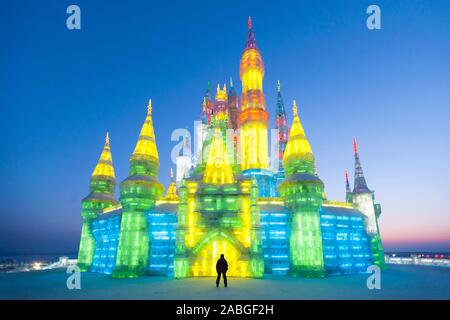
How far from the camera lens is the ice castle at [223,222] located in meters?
28.0

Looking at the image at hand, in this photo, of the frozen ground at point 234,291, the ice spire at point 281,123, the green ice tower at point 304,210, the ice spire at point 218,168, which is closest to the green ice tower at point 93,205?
the ice spire at point 218,168

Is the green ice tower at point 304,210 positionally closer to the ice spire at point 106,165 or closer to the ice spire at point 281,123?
the ice spire at point 106,165

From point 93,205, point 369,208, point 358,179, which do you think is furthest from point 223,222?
point 358,179

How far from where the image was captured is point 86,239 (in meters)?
40.5

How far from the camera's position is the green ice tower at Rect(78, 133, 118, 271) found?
4028 centimetres

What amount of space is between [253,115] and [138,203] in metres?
29.2

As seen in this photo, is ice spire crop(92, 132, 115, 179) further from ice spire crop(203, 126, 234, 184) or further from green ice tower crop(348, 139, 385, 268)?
green ice tower crop(348, 139, 385, 268)

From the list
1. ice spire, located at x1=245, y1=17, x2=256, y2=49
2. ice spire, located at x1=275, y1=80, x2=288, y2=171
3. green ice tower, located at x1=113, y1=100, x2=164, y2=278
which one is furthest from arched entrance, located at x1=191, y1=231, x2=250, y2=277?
ice spire, located at x1=245, y1=17, x2=256, y2=49

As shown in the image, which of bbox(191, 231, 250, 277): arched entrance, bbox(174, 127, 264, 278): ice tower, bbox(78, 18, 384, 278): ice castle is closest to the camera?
bbox(191, 231, 250, 277): arched entrance

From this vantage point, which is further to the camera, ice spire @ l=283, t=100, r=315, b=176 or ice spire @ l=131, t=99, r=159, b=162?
ice spire @ l=131, t=99, r=159, b=162

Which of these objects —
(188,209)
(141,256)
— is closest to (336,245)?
(188,209)

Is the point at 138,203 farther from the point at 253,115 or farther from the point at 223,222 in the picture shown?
the point at 253,115

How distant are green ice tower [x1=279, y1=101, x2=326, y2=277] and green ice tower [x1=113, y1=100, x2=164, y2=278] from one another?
53.7ft
